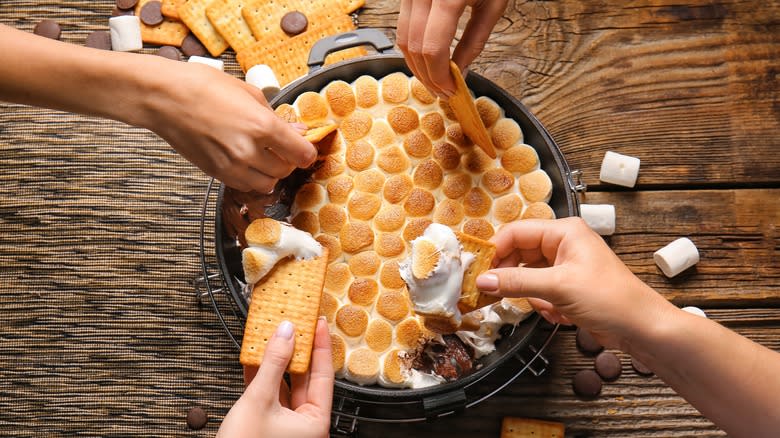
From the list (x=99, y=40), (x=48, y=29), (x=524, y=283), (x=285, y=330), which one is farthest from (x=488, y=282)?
(x=48, y=29)

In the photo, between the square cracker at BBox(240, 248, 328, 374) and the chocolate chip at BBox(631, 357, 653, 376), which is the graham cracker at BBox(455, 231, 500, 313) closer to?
the square cracker at BBox(240, 248, 328, 374)

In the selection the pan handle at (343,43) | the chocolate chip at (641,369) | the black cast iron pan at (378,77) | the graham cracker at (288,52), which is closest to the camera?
the black cast iron pan at (378,77)

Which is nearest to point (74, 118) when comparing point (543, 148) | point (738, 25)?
point (543, 148)

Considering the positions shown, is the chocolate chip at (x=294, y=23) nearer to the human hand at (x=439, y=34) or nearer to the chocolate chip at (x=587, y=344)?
the human hand at (x=439, y=34)

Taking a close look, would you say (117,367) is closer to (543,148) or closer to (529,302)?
(529,302)

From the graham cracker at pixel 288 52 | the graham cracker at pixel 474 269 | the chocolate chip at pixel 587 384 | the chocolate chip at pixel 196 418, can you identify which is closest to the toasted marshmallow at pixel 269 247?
the graham cracker at pixel 474 269

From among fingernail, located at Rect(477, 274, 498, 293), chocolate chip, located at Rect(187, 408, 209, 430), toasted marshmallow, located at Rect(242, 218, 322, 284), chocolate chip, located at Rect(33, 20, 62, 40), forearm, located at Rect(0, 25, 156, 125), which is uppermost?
forearm, located at Rect(0, 25, 156, 125)

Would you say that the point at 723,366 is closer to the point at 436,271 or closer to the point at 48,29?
the point at 436,271

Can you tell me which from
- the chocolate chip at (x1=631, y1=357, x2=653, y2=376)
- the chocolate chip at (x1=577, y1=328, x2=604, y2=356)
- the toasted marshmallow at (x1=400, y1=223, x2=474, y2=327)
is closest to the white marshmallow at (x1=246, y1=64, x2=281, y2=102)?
the toasted marshmallow at (x1=400, y1=223, x2=474, y2=327)
